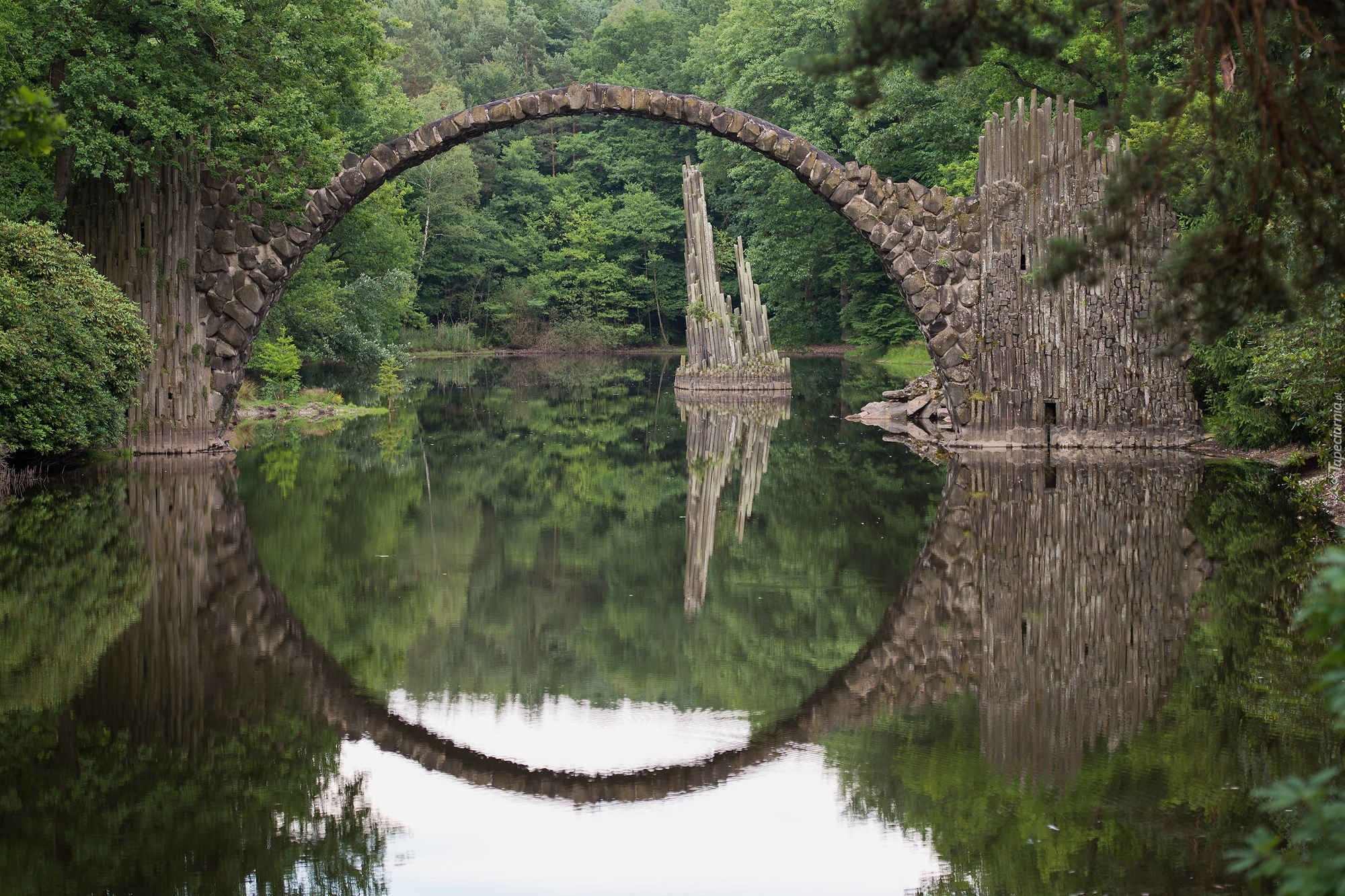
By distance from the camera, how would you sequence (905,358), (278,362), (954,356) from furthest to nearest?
(905,358), (278,362), (954,356)

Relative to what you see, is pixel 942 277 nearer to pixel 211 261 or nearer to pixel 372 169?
pixel 372 169

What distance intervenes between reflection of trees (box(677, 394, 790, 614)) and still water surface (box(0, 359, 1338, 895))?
126mm

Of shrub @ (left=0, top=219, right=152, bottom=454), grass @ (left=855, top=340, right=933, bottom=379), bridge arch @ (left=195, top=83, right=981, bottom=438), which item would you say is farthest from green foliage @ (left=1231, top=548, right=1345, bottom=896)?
grass @ (left=855, top=340, right=933, bottom=379)

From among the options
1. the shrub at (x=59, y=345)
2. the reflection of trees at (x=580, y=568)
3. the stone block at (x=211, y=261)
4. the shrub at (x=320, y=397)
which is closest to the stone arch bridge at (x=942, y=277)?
the stone block at (x=211, y=261)

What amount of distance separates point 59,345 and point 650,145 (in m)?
54.3

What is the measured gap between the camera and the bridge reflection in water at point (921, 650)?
6785 millimetres

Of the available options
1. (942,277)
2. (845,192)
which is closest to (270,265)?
(845,192)

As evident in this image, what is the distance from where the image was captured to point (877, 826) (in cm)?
582

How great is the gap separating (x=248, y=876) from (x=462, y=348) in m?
59.4

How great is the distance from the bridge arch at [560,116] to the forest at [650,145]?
0.63 meters

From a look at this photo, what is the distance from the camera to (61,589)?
10.0 metres

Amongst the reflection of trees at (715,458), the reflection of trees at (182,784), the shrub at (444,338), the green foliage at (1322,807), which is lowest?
the reflection of trees at (182,784)

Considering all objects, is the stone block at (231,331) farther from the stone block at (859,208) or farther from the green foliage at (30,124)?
the green foliage at (30,124)

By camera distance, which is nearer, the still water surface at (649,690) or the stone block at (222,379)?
the still water surface at (649,690)
